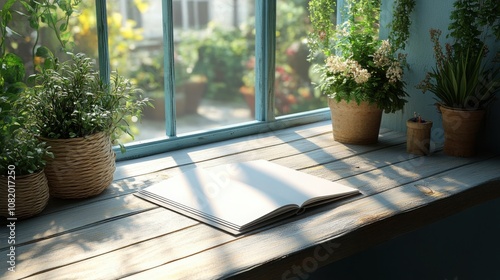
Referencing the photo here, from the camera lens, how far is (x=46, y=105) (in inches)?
71.7

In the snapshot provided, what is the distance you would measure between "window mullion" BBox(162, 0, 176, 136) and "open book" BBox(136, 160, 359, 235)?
1.09 ft

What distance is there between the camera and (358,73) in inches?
93.0

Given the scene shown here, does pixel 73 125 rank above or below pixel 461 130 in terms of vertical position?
above

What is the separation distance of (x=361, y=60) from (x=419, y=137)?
36cm

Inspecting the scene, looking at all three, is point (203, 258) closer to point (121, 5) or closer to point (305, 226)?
point (305, 226)

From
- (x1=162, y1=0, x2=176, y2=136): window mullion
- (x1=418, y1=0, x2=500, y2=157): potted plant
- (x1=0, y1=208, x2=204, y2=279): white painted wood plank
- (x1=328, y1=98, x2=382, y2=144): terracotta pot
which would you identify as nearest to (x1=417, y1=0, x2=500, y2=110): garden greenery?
(x1=418, y1=0, x2=500, y2=157): potted plant

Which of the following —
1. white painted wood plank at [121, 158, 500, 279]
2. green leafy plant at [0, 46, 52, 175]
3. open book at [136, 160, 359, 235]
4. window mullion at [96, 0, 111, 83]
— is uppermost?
window mullion at [96, 0, 111, 83]

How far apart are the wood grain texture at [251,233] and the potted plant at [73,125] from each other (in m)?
0.07

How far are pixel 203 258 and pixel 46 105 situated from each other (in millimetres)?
658

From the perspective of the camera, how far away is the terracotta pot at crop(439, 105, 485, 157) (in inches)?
89.7

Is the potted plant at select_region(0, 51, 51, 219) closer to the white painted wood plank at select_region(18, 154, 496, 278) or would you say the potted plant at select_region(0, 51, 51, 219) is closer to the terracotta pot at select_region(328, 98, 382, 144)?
the white painted wood plank at select_region(18, 154, 496, 278)

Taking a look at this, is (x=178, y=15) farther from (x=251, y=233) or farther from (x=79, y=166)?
(x=251, y=233)

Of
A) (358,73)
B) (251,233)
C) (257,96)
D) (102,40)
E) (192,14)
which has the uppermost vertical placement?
(192,14)

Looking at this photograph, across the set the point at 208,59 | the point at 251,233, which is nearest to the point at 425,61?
the point at 251,233
